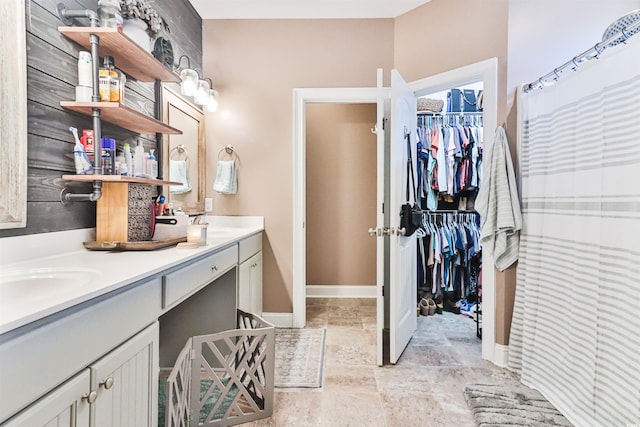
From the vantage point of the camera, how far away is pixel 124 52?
1596 mm

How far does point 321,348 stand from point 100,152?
1.92 meters

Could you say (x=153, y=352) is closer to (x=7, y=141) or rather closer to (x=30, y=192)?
(x=30, y=192)

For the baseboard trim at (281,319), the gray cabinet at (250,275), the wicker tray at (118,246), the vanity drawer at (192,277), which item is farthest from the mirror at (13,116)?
the baseboard trim at (281,319)

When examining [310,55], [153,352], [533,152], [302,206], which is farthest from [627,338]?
[310,55]

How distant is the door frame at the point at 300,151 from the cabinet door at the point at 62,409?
213cm

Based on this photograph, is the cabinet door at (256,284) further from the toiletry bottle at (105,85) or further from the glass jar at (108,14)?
the glass jar at (108,14)

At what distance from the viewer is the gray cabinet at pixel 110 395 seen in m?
0.74

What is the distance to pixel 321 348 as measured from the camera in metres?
2.51

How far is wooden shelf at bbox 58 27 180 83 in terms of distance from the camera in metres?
1.40

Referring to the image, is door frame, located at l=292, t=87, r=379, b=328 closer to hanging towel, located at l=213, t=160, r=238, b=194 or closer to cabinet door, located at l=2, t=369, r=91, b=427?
hanging towel, located at l=213, t=160, r=238, b=194

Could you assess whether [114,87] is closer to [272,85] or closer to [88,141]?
[88,141]

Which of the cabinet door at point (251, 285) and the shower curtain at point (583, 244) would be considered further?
the cabinet door at point (251, 285)

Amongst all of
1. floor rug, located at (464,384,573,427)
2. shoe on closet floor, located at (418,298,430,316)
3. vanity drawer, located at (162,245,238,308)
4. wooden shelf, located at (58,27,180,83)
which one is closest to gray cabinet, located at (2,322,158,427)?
vanity drawer, located at (162,245,238,308)

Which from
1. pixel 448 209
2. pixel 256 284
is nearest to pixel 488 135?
pixel 448 209
